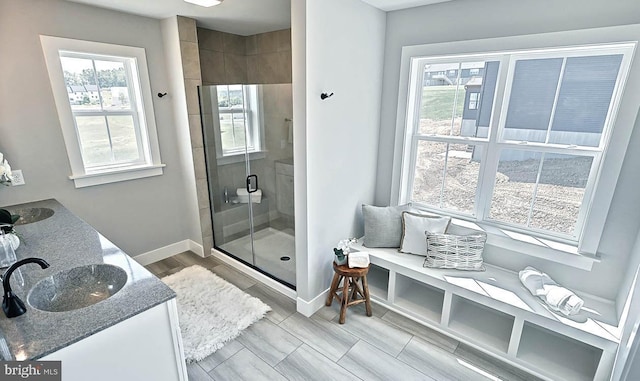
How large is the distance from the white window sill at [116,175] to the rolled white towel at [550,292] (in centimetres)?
343

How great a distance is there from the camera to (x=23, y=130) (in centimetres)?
231

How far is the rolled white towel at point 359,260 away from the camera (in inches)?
93.1

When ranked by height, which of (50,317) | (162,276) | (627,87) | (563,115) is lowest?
(162,276)

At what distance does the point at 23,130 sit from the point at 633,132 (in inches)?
166

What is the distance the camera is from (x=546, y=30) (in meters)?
1.96

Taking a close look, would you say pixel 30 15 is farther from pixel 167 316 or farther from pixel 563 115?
pixel 563 115

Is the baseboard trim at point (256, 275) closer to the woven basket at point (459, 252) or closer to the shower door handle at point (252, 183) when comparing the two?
the shower door handle at point (252, 183)

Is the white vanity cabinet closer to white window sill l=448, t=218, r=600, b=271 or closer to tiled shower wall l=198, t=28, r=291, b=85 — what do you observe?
white window sill l=448, t=218, r=600, b=271

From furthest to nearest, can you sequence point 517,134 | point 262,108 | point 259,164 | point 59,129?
1. point 259,164
2. point 262,108
3. point 59,129
4. point 517,134

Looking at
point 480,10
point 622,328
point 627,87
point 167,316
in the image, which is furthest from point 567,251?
point 167,316

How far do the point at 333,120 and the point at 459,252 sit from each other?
143 centimetres

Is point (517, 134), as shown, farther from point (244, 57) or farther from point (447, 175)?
point (244, 57)

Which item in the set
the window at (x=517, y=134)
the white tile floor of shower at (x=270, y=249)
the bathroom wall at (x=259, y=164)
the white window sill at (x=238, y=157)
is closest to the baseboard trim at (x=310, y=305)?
the white tile floor of shower at (x=270, y=249)

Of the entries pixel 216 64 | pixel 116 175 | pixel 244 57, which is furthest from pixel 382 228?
pixel 244 57
